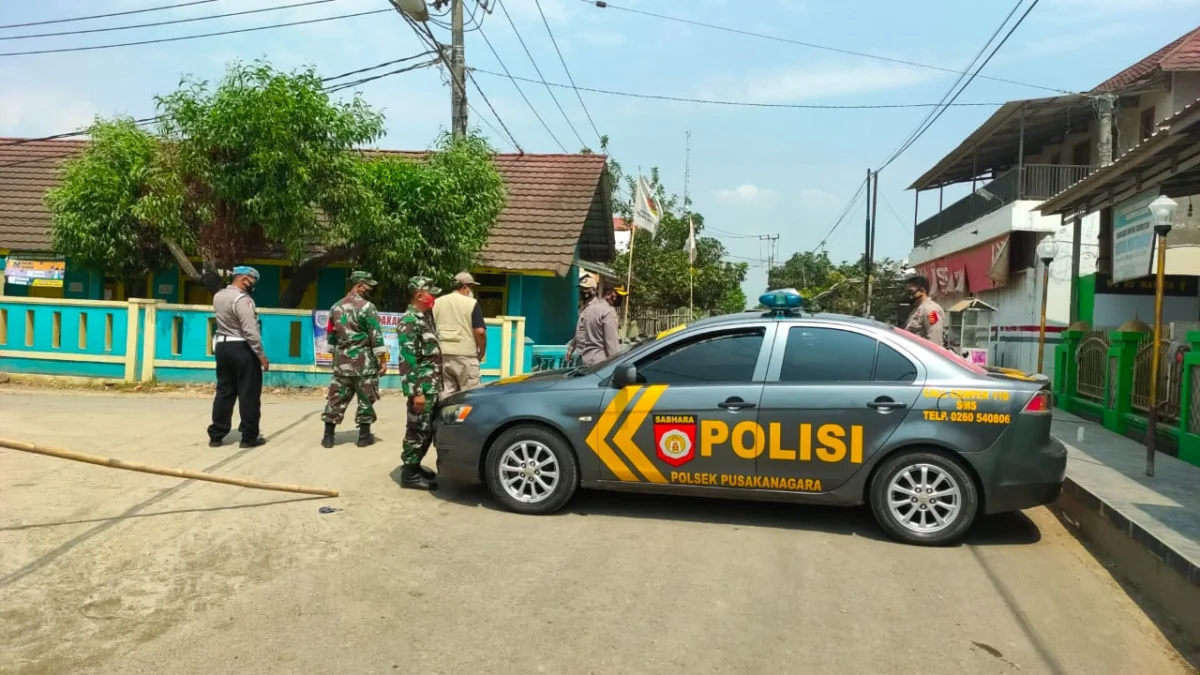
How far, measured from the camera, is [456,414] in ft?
21.0

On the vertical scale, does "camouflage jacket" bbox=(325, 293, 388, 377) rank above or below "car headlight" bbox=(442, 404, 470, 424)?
above

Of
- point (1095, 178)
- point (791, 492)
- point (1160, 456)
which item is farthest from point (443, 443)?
point (1095, 178)

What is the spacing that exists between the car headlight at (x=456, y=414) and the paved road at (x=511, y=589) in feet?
2.08

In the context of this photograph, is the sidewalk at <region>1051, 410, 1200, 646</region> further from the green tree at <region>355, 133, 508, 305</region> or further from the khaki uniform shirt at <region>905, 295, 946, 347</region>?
the green tree at <region>355, 133, 508, 305</region>

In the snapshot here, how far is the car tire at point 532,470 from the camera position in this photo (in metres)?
6.16

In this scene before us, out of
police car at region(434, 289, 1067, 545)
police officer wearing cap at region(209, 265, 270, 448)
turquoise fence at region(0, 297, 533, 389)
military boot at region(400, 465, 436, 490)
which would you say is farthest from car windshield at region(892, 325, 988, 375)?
turquoise fence at region(0, 297, 533, 389)

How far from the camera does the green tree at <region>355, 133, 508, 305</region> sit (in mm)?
12883

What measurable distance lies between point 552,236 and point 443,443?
9.86 m

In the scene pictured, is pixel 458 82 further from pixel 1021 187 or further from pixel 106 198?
pixel 1021 187

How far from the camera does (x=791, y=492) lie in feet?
19.5

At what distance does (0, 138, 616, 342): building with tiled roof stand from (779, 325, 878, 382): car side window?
9.35 meters

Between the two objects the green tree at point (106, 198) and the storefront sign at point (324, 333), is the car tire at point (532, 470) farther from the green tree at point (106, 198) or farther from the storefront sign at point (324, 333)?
the green tree at point (106, 198)

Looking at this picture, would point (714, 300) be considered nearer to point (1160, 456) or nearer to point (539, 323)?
point (539, 323)

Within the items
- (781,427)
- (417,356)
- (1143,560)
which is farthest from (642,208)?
(1143,560)
